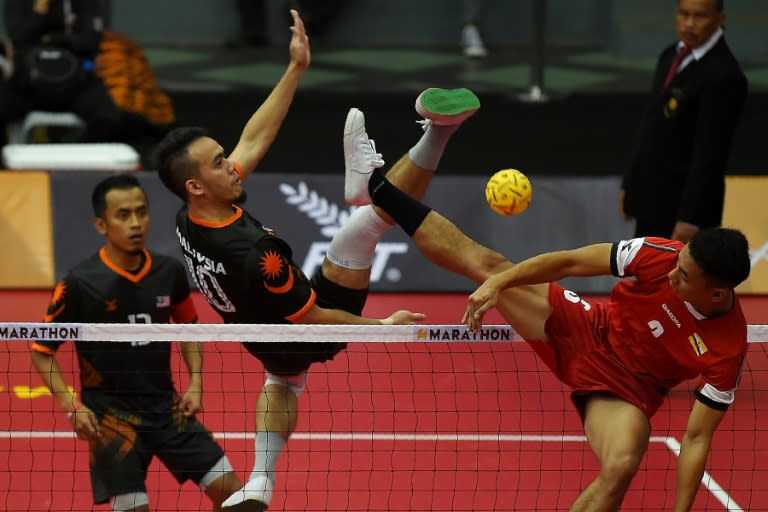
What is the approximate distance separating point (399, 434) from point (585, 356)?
2.29 meters

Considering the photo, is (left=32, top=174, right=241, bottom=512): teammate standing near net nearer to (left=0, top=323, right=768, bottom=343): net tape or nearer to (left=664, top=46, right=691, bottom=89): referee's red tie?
(left=0, top=323, right=768, bottom=343): net tape

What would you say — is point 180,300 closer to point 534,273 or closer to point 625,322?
point 534,273

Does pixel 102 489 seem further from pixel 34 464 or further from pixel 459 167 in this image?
pixel 459 167

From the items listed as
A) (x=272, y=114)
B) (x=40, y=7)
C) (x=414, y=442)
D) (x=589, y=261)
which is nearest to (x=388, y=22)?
(x=40, y=7)

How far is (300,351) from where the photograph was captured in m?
6.61

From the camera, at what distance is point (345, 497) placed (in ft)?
24.3

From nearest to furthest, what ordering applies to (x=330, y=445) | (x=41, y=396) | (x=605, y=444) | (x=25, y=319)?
(x=605, y=444)
(x=330, y=445)
(x=41, y=396)
(x=25, y=319)

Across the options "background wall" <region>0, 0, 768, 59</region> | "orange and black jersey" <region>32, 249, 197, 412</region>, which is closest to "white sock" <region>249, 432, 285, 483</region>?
"orange and black jersey" <region>32, 249, 197, 412</region>

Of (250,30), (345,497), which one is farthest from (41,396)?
(250,30)

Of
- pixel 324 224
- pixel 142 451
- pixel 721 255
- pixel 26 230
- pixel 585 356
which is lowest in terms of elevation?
pixel 26 230

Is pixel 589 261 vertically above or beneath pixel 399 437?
above

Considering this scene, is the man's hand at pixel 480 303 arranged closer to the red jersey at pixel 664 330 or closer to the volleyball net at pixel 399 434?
the volleyball net at pixel 399 434

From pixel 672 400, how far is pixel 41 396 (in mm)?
4461

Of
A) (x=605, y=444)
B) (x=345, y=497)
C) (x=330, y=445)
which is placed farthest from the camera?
(x=330, y=445)
